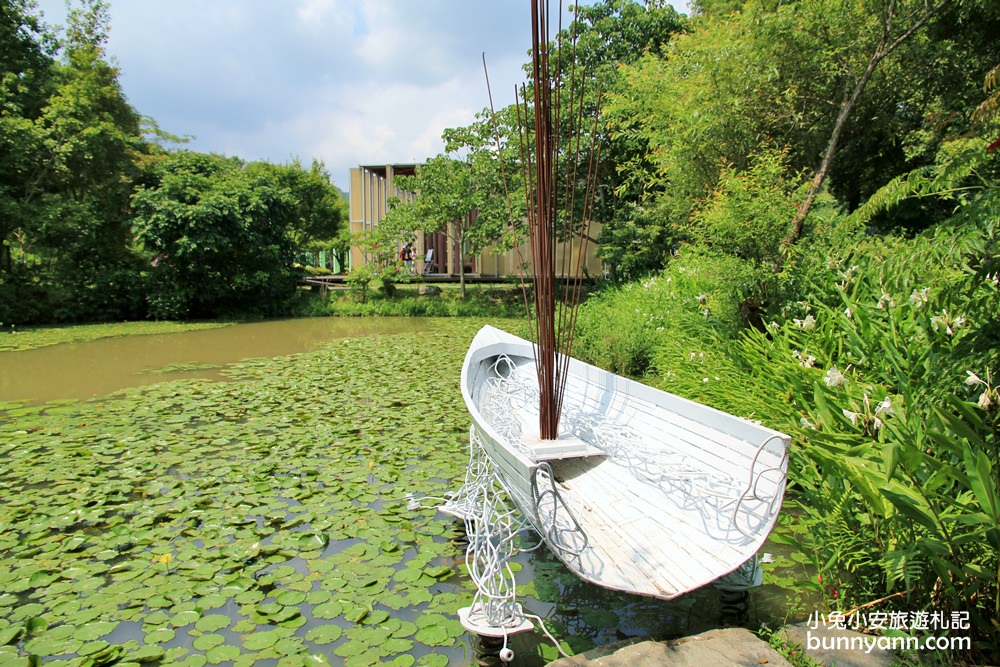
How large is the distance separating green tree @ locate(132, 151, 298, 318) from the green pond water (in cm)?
576

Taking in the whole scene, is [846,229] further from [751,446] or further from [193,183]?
[193,183]

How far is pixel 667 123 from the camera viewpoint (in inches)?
314

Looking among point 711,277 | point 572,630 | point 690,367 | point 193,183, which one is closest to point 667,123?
point 711,277

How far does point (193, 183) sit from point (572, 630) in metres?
11.5

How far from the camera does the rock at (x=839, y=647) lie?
1.58 meters

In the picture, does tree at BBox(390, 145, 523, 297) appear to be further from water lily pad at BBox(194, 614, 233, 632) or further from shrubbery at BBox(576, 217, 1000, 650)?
water lily pad at BBox(194, 614, 233, 632)

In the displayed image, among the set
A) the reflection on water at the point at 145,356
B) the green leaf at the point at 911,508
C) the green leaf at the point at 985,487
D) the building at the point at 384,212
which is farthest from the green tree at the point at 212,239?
the green leaf at the point at 985,487

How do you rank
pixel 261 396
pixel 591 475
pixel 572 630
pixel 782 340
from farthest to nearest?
pixel 261 396, pixel 782 340, pixel 591 475, pixel 572 630

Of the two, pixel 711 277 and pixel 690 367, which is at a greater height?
pixel 711 277

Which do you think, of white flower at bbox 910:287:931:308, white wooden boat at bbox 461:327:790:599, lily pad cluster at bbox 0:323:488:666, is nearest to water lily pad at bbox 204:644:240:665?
lily pad cluster at bbox 0:323:488:666

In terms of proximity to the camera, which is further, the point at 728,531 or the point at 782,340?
the point at 782,340

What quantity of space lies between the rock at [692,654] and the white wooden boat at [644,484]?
0.53ft

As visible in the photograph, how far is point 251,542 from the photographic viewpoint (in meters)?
2.63

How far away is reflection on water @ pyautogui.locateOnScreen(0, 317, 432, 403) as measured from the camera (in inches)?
226
